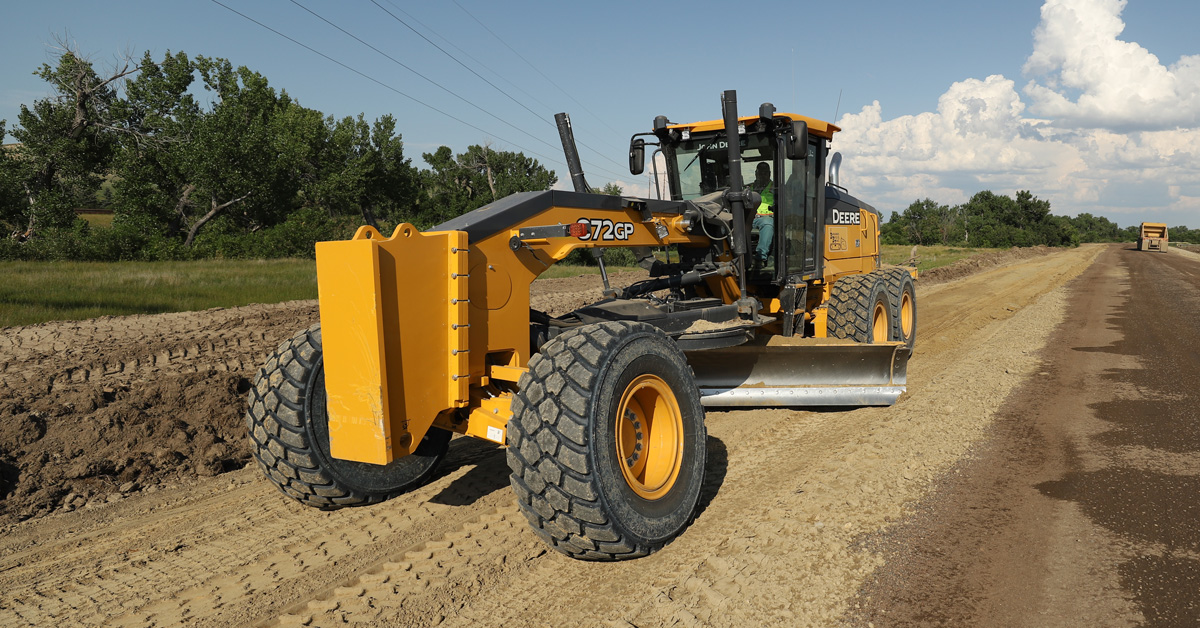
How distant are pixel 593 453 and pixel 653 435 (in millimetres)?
885

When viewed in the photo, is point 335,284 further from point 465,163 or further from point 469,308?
point 465,163

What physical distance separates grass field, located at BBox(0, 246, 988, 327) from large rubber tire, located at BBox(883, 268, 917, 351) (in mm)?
10152

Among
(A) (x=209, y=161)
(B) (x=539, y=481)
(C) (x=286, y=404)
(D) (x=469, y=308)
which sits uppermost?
(A) (x=209, y=161)

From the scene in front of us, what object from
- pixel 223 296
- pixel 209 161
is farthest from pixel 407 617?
pixel 209 161

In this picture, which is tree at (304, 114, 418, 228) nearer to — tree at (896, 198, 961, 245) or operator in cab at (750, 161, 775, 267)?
operator in cab at (750, 161, 775, 267)

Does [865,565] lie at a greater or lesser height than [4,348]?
lesser

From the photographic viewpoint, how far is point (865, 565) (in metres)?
3.58

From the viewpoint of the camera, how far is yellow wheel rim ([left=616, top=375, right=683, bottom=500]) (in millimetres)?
4059

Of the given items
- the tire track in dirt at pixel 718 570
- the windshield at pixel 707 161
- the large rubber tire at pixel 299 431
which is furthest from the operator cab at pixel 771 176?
the large rubber tire at pixel 299 431

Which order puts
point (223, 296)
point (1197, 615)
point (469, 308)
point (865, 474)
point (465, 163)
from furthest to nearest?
point (465, 163), point (223, 296), point (865, 474), point (469, 308), point (1197, 615)

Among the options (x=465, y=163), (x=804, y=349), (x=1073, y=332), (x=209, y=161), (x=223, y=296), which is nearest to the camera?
(x=804, y=349)

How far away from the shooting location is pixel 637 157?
23.7ft

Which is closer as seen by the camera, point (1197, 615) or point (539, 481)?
point (1197, 615)

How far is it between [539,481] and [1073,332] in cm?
1107
